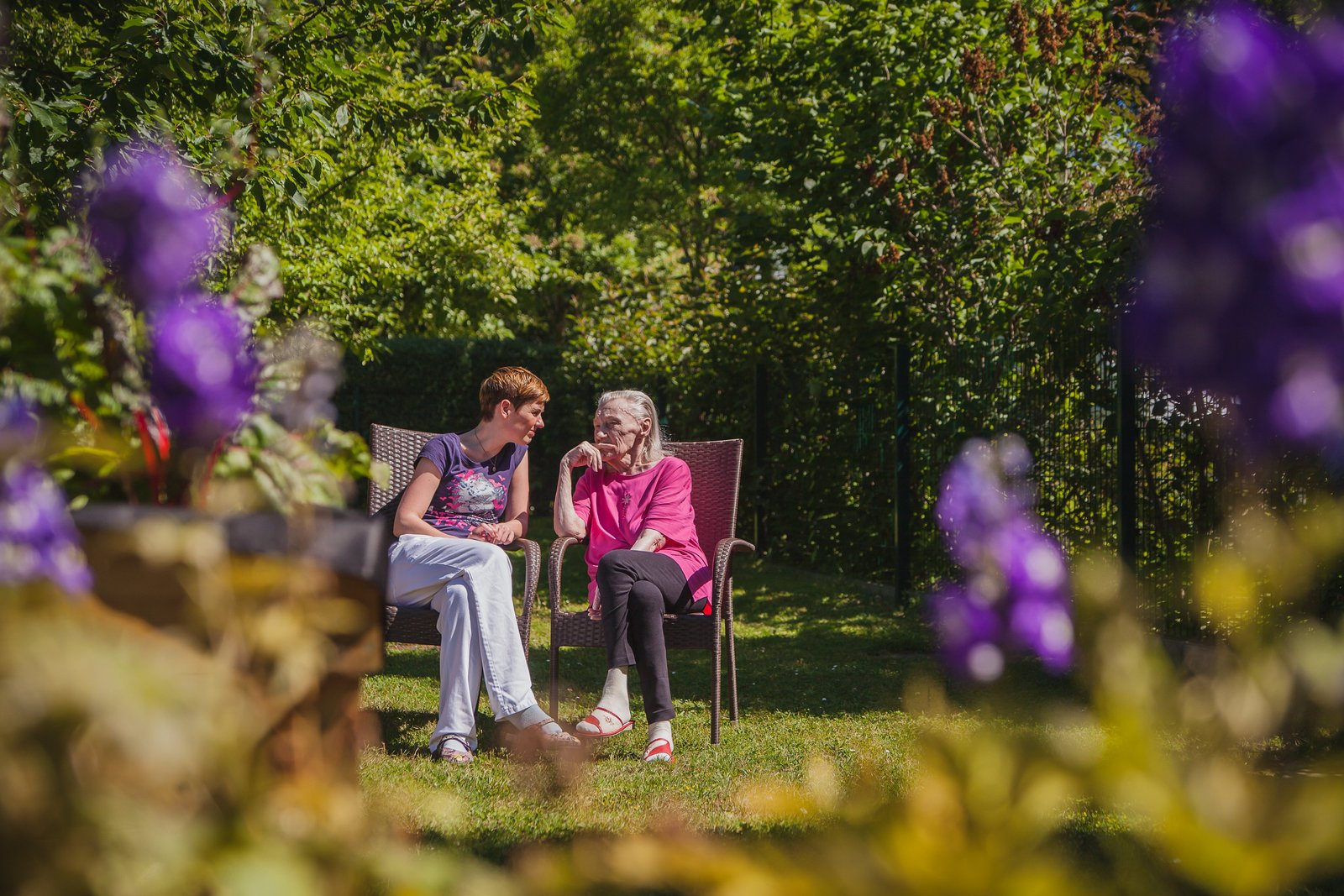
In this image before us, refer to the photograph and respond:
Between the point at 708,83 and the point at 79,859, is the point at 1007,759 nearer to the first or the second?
the point at 79,859

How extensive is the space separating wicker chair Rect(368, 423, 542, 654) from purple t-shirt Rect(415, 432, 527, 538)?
177 mm

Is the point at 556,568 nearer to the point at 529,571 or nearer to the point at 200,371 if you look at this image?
the point at 529,571

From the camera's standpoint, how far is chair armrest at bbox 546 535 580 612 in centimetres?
387

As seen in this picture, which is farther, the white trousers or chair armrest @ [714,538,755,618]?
chair armrest @ [714,538,755,618]

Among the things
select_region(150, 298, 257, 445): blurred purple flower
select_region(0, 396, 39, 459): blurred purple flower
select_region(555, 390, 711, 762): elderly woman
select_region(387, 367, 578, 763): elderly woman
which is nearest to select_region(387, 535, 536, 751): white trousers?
select_region(387, 367, 578, 763): elderly woman

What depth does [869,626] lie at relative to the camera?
6230mm

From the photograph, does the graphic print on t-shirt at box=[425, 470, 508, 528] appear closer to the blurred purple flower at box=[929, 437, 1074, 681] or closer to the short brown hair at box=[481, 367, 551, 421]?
the short brown hair at box=[481, 367, 551, 421]

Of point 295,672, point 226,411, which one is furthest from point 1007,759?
point 226,411

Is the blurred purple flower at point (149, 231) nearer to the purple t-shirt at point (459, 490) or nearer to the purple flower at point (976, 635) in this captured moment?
the purple flower at point (976, 635)

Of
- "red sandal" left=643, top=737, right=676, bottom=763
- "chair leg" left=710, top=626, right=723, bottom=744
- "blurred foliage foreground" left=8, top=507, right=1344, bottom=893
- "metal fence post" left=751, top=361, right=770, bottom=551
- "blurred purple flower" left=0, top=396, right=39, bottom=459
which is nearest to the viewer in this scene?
"blurred foliage foreground" left=8, top=507, right=1344, bottom=893

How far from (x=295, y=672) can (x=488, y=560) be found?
9.30 ft

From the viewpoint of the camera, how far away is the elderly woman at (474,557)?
3.57 m

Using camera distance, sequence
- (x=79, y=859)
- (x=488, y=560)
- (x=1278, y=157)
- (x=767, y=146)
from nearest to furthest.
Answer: (x=79, y=859)
(x=1278, y=157)
(x=488, y=560)
(x=767, y=146)

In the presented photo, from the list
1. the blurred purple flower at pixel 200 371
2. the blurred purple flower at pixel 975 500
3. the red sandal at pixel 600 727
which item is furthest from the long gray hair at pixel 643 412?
the blurred purple flower at pixel 975 500
